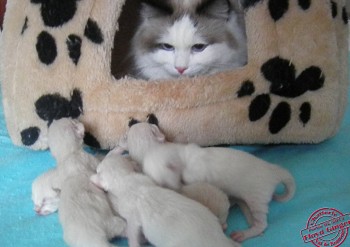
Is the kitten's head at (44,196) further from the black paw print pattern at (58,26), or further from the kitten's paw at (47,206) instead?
the black paw print pattern at (58,26)

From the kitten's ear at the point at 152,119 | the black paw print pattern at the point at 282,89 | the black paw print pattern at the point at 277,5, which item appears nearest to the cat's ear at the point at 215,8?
the black paw print pattern at the point at 277,5

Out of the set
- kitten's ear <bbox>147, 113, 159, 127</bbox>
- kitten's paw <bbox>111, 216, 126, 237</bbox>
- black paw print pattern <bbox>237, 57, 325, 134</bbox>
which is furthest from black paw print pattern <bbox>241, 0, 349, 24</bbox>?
kitten's paw <bbox>111, 216, 126, 237</bbox>

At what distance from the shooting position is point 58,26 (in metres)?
1.25

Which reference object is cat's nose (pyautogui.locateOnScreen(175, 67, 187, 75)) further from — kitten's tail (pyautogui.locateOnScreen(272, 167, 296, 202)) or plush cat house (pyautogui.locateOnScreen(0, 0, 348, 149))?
kitten's tail (pyautogui.locateOnScreen(272, 167, 296, 202))

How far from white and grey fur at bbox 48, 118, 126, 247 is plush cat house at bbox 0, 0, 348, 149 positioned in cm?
10

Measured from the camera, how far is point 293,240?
3.30 feet

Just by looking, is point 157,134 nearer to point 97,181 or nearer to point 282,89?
point 97,181

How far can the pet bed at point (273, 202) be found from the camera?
1.04 m

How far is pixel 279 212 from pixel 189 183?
235 mm

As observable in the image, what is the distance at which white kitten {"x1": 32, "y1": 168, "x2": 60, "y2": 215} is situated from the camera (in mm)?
1118

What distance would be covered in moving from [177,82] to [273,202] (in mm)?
420

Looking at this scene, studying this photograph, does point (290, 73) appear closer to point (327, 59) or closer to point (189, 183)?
point (327, 59)

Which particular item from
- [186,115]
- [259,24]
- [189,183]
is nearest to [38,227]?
[189,183]

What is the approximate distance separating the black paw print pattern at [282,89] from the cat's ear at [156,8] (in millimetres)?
363
